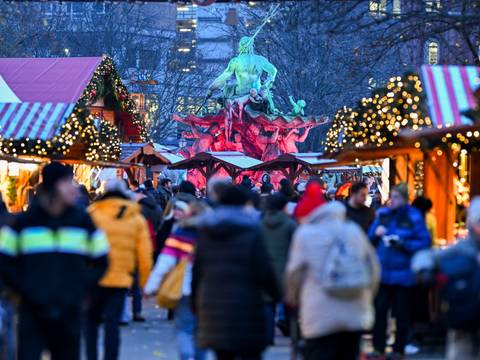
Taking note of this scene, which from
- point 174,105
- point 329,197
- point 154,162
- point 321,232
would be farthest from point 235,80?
point 321,232

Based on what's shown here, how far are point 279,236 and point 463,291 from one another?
5208 mm

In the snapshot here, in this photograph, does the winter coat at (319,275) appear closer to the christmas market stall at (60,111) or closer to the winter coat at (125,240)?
the winter coat at (125,240)

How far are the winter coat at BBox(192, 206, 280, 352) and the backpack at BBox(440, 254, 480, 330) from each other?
4.05ft

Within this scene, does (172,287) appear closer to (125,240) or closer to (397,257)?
(125,240)

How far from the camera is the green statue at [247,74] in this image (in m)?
56.2

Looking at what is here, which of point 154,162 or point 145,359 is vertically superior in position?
point 154,162

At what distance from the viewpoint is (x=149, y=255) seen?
1209cm

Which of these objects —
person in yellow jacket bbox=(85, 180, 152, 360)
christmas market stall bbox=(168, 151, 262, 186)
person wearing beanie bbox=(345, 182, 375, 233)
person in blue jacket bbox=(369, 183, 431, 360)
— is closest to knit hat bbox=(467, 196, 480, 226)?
person in yellow jacket bbox=(85, 180, 152, 360)

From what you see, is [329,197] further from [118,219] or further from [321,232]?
[321,232]

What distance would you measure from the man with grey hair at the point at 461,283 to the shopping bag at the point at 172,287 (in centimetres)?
332

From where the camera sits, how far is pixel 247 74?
186 ft

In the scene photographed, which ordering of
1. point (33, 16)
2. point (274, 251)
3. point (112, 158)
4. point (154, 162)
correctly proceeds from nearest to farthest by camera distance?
1. point (274, 251)
2. point (112, 158)
3. point (154, 162)
4. point (33, 16)

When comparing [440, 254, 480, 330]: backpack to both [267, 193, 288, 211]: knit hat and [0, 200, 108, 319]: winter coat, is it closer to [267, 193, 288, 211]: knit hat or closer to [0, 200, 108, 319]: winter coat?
[0, 200, 108, 319]: winter coat

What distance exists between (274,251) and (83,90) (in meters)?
17.9
